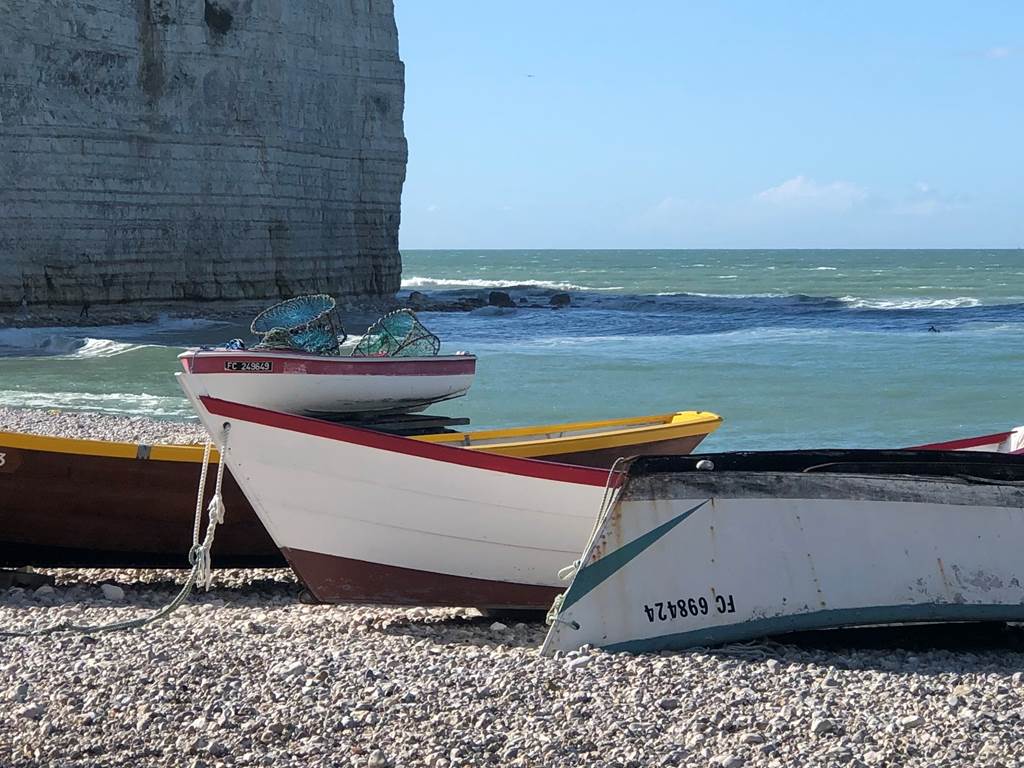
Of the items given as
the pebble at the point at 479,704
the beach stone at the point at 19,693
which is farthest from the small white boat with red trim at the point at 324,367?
the beach stone at the point at 19,693

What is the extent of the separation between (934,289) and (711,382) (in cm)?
4205

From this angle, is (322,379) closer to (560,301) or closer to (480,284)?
(560,301)

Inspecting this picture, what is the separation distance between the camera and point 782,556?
21.2 feet

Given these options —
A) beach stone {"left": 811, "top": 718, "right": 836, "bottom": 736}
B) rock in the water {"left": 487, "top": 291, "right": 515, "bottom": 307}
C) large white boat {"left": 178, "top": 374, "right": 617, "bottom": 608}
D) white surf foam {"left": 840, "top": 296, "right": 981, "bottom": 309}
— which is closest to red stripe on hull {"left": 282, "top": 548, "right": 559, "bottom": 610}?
large white boat {"left": 178, "top": 374, "right": 617, "bottom": 608}

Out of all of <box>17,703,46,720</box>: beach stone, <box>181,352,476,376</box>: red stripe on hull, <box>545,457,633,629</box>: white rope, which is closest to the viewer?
<box>17,703,46,720</box>: beach stone

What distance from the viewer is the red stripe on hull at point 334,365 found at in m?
9.10

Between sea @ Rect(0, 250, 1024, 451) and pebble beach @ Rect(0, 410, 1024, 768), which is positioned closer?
pebble beach @ Rect(0, 410, 1024, 768)

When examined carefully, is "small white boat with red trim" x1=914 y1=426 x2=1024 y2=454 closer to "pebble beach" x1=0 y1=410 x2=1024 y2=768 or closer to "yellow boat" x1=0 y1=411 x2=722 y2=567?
"pebble beach" x1=0 y1=410 x2=1024 y2=768

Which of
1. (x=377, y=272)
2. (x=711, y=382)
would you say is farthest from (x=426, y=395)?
(x=377, y=272)

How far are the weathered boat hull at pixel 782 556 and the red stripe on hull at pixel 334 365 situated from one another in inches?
144

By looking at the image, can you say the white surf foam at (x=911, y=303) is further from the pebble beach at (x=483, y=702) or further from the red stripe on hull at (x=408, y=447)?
the pebble beach at (x=483, y=702)

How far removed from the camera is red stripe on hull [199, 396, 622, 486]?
23.4 ft

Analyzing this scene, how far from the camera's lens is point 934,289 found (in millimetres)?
62625

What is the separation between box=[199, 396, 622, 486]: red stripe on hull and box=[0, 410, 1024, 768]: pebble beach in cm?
91
